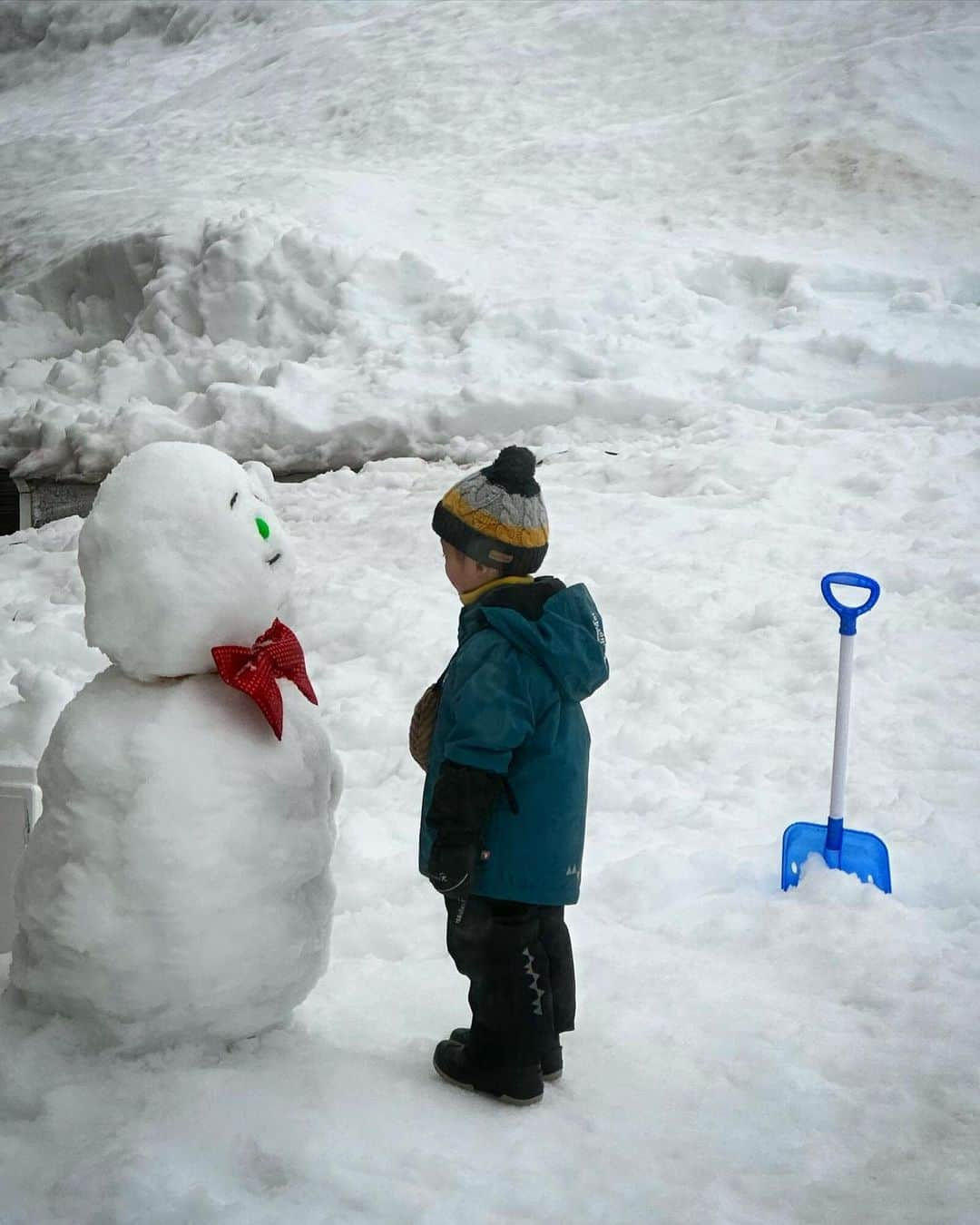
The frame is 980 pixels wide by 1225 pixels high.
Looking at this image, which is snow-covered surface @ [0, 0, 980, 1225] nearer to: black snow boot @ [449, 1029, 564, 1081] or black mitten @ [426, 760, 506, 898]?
black snow boot @ [449, 1029, 564, 1081]

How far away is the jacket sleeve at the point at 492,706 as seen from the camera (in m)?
2.26

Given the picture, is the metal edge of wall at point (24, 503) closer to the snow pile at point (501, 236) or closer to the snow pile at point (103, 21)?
the snow pile at point (501, 236)

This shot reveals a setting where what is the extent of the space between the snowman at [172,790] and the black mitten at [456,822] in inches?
10.5

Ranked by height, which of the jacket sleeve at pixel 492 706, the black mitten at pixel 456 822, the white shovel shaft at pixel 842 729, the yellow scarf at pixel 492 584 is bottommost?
the white shovel shaft at pixel 842 729

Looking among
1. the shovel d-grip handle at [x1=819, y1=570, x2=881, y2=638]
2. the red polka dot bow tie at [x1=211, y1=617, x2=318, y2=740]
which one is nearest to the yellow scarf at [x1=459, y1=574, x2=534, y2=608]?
the red polka dot bow tie at [x1=211, y1=617, x2=318, y2=740]

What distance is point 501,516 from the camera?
2383 millimetres

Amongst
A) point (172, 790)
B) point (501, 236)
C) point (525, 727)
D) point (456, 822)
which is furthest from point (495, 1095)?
point (501, 236)

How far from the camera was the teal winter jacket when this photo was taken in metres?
2.27

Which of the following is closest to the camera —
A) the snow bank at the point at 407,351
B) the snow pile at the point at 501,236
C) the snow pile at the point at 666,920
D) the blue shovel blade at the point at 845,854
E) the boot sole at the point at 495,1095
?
the snow pile at the point at 666,920

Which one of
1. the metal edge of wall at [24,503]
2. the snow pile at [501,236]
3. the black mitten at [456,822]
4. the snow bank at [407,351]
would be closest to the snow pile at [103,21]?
the snow pile at [501,236]

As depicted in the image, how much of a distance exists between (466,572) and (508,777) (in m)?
0.40

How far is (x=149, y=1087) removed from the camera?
2.22 m

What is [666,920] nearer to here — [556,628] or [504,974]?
[504,974]

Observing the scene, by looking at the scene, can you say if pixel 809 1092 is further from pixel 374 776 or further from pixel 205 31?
pixel 205 31
